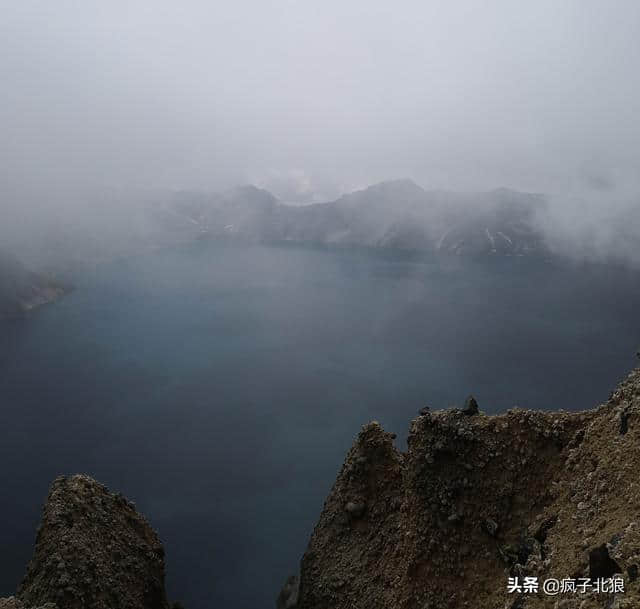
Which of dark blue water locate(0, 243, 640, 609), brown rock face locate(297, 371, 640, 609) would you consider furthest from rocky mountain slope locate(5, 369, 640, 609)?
dark blue water locate(0, 243, 640, 609)

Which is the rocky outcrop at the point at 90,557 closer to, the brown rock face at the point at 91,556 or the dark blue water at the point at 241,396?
the brown rock face at the point at 91,556

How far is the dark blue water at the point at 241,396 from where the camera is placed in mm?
69312

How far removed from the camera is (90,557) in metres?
28.5

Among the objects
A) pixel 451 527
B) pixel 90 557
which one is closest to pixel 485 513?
pixel 451 527

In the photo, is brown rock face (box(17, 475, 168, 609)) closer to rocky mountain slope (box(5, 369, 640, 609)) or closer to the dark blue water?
rocky mountain slope (box(5, 369, 640, 609))

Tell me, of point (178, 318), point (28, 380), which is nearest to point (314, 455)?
point (28, 380)

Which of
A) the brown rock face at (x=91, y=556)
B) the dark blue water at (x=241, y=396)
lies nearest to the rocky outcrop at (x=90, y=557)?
the brown rock face at (x=91, y=556)

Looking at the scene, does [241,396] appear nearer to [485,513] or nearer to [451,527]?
[451,527]

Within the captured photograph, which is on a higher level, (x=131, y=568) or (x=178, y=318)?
(x=178, y=318)

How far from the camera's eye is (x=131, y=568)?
1216 inches

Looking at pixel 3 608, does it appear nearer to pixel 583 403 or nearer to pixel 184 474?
pixel 184 474

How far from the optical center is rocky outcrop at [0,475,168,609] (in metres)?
26.7

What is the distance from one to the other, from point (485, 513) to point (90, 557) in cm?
2291

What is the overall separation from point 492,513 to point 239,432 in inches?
3111
